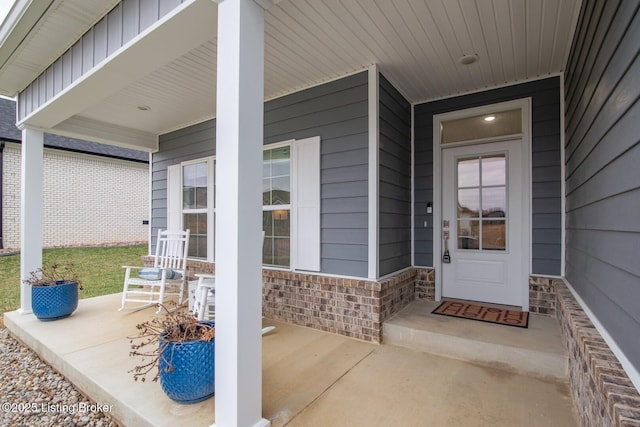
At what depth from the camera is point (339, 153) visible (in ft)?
10.7

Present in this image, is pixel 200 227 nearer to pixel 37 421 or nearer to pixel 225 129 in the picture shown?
pixel 37 421

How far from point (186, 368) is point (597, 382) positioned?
1932 millimetres

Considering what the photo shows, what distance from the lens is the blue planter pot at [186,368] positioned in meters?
1.80

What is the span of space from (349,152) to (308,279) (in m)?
1.36

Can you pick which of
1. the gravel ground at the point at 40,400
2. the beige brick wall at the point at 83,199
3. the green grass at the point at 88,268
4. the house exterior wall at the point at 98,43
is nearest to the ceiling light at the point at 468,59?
the house exterior wall at the point at 98,43

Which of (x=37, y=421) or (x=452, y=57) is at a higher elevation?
(x=452, y=57)

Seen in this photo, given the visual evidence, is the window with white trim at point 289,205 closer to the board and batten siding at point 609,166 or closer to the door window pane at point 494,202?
the door window pane at point 494,202

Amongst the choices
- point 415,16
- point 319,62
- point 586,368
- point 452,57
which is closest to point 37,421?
point 586,368

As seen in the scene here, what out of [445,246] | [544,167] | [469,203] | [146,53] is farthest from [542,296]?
[146,53]

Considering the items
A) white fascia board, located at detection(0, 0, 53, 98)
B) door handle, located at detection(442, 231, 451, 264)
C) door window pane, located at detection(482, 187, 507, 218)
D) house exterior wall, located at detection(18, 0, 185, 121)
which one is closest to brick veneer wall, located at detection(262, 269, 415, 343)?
door handle, located at detection(442, 231, 451, 264)

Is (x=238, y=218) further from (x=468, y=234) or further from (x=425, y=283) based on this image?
(x=468, y=234)

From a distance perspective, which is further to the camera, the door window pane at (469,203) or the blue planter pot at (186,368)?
the door window pane at (469,203)

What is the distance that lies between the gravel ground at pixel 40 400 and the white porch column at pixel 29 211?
43.4 inches

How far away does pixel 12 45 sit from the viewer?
8.93 ft
